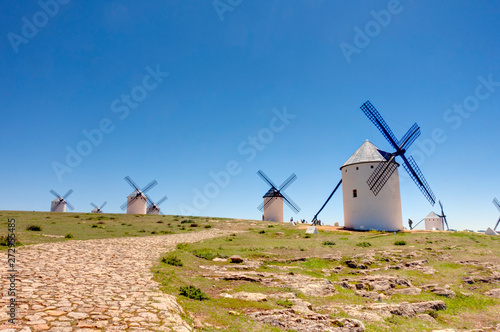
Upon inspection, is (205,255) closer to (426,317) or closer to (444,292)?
(426,317)

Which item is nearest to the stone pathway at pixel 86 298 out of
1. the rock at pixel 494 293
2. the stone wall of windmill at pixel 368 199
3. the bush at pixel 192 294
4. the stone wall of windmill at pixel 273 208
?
the bush at pixel 192 294

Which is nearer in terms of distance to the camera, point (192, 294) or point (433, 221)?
point (192, 294)

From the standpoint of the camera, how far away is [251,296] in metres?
8.66

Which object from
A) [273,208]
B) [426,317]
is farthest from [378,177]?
[426,317]

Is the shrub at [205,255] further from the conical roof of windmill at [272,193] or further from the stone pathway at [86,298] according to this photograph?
the conical roof of windmill at [272,193]

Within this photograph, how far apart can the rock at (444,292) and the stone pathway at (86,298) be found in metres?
9.76

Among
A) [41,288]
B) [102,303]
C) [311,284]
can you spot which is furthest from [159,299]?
[311,284]

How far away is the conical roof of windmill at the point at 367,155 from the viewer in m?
37.4

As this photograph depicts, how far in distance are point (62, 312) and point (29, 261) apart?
6258 mm

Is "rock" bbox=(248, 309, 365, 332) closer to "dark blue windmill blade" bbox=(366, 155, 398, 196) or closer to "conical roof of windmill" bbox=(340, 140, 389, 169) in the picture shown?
"dark blue windmill blade" bbox=(366, 155, 398, 196)

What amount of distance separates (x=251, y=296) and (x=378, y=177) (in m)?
31.7

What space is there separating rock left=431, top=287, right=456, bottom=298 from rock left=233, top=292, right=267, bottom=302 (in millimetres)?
6885

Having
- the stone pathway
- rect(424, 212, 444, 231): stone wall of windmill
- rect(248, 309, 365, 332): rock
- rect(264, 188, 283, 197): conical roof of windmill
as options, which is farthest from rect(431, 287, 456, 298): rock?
rect(424, 212, 444, 231): stone wall of windmill

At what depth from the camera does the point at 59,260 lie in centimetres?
1062
